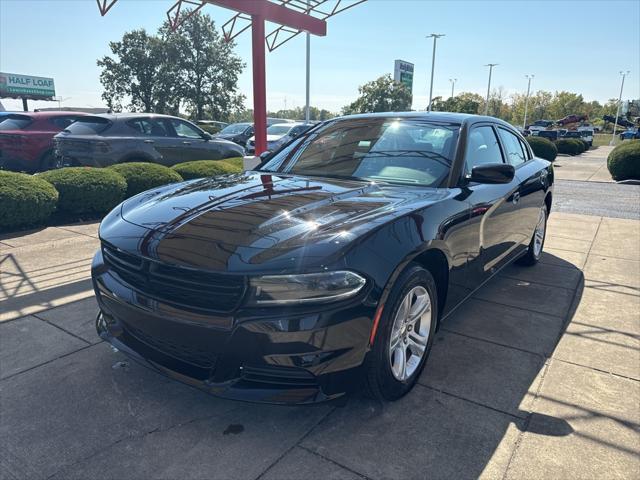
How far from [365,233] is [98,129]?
8007 millimetres

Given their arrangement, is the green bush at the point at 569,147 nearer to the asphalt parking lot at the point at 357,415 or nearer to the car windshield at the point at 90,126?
the car windshield at the point at 90,126

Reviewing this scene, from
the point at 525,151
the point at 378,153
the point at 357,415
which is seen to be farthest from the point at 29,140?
the point at 357,415

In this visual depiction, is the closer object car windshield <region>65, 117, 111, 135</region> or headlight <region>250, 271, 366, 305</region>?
headlight <region>250, 271, 366, 305</region>

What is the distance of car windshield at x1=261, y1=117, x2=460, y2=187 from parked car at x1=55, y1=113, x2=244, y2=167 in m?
5.77

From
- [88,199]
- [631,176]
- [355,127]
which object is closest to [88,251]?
[88,199]

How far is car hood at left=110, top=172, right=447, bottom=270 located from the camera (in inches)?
83.8

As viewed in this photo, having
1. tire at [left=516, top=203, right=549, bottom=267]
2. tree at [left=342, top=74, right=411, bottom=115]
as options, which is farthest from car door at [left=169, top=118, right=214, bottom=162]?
tree at [left=342, top=74, right=411, bottom=115]

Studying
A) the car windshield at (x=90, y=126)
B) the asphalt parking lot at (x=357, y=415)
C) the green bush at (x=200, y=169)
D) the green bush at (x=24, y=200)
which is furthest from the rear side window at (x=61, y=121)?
the asphalt parking lot at (x=357, y=415)

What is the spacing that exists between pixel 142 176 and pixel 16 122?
465 cm

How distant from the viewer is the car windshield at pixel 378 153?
10.8 feet

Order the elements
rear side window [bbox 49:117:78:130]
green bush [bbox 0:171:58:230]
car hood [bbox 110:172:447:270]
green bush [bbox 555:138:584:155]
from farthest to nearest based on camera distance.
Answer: green bush [bbox 555:138:584:155]
rear side window [bbox 49:117:78:130]
green bush [bbox 0:171:58:230]
car hood [bbox 110:172:447:270]

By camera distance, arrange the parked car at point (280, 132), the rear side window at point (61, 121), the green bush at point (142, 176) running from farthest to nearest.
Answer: the parked car at point (280, 132) → the rear side window at point (61, 121) → the green bush at point (142, 176)

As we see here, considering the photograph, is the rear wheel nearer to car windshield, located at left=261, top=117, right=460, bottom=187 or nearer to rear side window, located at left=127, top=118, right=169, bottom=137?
car windshield, located at left=261, top=117, right=460, bottom=187

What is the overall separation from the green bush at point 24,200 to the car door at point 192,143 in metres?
3.66
